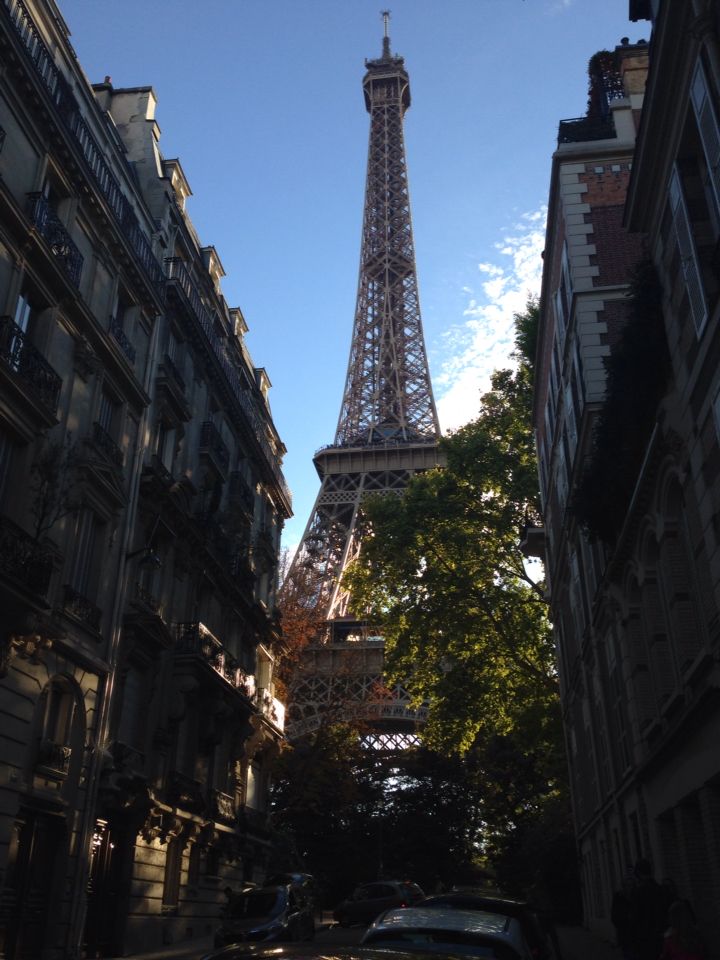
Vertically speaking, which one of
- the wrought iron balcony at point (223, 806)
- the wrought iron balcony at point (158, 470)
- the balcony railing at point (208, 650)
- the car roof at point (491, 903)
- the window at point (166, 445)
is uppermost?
the window at point (166, 445)

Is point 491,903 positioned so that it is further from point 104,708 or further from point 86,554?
point 86,554

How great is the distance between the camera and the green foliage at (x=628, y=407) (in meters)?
15.0

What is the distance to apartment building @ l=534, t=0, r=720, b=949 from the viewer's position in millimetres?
12648

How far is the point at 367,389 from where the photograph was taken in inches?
3541

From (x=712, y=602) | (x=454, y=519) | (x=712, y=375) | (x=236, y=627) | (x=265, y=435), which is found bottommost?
(x=712, y=602)

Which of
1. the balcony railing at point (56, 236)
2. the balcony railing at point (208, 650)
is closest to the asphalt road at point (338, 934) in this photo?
the balcony railing at point (208, 650)

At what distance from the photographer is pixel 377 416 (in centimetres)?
8762

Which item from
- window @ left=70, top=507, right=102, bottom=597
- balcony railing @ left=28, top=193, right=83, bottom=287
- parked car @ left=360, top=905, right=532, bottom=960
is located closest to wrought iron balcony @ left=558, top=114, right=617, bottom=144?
balcony railing @ left=28, top=193, right=83, bottom=287

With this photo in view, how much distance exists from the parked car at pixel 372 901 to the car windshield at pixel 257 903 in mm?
8410

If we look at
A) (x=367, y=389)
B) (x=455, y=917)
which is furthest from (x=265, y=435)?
(x=367, y=389)

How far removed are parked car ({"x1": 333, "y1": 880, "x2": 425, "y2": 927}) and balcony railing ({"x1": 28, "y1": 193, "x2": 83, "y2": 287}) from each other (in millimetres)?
19575

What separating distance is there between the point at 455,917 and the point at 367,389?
82.6 meters

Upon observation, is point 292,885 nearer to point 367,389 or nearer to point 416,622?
point 416,622

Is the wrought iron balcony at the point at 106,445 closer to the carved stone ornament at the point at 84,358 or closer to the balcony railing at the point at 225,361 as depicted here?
the carved stone ornament at the point at 84,358
